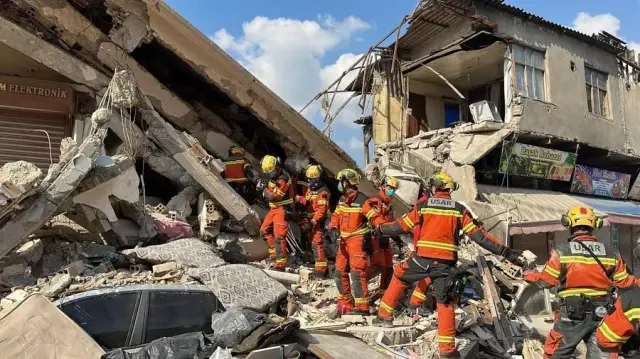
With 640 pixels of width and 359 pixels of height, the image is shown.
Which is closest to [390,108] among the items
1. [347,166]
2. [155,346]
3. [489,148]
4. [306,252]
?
[489,148]

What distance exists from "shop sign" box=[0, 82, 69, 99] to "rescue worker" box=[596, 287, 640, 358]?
8.43 metres

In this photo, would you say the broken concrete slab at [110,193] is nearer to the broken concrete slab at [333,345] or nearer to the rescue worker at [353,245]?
the rescue worker at [353,245]

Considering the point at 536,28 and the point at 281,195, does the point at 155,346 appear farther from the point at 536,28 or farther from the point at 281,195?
the point at 536,28

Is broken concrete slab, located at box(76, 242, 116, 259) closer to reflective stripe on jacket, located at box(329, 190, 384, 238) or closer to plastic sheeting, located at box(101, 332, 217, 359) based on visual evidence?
plastic sheeting, located at box(101, 332, 217, 359)

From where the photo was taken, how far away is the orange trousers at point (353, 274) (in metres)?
7.22

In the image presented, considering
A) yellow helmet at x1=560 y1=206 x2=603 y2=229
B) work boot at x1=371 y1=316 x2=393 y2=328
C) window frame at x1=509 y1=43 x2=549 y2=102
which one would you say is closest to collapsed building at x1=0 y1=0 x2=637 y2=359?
work boot at x1=371 y1=316 x2=393 y2=328

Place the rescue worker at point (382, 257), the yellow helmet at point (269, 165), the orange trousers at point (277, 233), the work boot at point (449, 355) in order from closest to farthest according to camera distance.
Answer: the work boot at point (449, 355) < the rescue worker at point (382, 257) < the orange trousers at point (277, 233) < the yellow helmet at point (269, 165)

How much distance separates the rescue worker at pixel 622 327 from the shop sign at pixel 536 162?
32.2ft

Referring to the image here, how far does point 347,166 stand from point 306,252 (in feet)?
6.16

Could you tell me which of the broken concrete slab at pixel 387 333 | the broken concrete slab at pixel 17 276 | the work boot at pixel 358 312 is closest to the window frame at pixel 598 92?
the work boot at pixel 358 312

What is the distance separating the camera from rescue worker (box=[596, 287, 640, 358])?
15.7 feet

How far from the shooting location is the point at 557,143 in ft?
51.4

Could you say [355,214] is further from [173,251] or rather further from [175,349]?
[175,349]

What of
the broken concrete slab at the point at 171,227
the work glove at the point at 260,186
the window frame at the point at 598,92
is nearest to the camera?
the broken concrete slab at the point at 171,227
